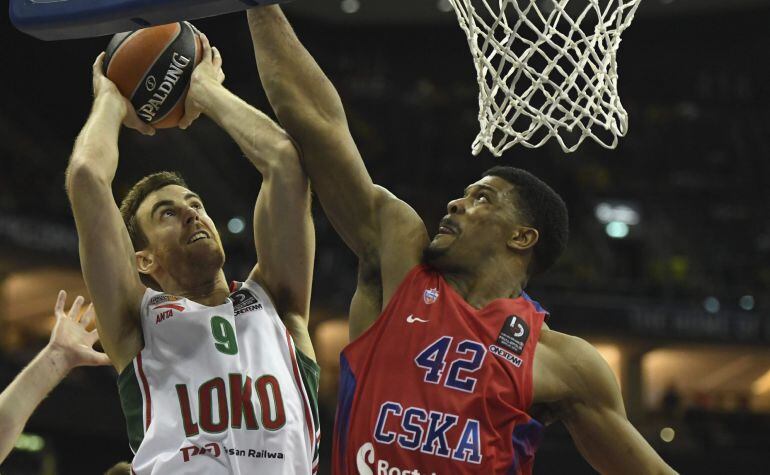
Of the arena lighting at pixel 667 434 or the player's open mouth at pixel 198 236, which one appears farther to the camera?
the arena lighting at pixel 667 434

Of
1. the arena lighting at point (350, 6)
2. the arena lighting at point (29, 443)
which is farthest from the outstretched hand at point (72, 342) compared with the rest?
the arena lighting at point (350, 6)

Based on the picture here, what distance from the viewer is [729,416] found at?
13.8 meters

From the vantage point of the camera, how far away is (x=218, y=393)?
329 centimetres

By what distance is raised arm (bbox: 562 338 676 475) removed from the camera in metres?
3.33

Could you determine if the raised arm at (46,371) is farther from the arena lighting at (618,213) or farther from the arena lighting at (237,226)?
the arena lighting at (618,213)

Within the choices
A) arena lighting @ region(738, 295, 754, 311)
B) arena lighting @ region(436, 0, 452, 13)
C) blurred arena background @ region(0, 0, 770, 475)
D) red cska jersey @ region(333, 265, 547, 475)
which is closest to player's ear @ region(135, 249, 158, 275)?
red cska jersey @ region(333, 265, 547, 475)

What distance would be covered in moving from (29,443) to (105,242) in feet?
27.4

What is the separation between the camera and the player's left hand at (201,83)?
3611 millimetres

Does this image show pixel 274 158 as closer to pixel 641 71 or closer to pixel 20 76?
pixel 20 76

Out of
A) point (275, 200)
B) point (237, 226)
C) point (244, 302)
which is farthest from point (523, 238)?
point (237, 226)

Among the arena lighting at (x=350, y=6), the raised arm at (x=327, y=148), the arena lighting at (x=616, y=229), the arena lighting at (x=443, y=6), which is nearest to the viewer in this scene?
the raised arm at (x=327, y=148)

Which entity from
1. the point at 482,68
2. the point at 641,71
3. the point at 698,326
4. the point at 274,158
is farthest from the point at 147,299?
the point at 641,71

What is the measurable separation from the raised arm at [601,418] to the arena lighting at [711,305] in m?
12.2

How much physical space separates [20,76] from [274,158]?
14.9 metres
